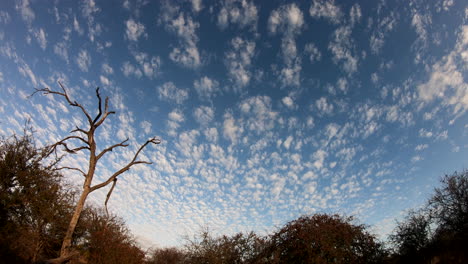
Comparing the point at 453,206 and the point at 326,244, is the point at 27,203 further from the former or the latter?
the point at 453,206

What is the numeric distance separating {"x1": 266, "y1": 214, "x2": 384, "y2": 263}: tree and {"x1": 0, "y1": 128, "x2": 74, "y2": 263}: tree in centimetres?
1461

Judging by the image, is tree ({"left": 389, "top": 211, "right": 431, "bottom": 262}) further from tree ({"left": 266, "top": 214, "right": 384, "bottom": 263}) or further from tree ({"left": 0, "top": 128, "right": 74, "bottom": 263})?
tree ({"left": 0, "top": 128, "right": 74, "bottom": 263})

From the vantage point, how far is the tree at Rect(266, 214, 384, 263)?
11937mm

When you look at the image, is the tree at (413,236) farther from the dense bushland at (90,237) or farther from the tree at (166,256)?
the tree at (166,256)

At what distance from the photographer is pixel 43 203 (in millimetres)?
14109

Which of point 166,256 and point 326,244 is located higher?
point 166,256

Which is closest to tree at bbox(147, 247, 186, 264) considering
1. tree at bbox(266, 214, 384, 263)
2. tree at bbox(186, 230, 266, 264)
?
tree at bbox(186, 230, 266, 264)

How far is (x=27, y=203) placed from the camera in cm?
1332

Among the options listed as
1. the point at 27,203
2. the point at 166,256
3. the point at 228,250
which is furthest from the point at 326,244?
the point at 166,256

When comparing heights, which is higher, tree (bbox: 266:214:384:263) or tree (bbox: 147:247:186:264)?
tree (bbox: 147:247:186:264)

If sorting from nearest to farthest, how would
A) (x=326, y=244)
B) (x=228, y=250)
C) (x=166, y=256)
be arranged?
1. (x=326, y=244)
2. (x=228, y=250)
3. (x=166, y=256)

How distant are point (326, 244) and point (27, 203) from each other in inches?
725

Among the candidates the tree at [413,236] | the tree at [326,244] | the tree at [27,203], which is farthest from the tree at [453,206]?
the tree at [27,203]

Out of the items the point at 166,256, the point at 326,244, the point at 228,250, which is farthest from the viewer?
the point at 166,256
